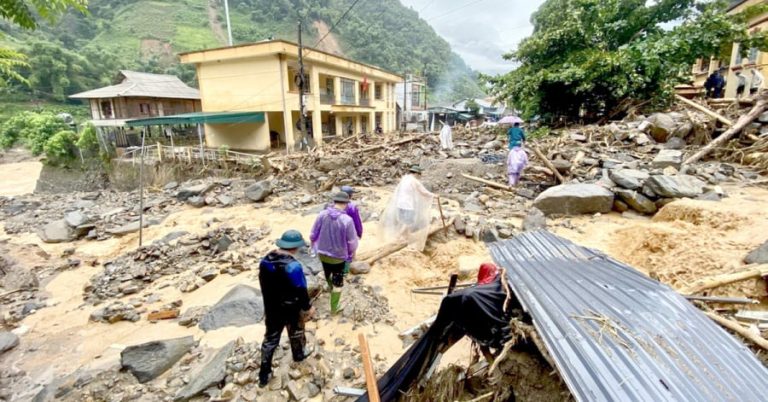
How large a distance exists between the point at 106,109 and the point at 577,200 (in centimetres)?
2805

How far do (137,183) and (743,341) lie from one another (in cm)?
2147

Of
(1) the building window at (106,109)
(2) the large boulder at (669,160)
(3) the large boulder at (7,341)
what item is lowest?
(3) the large boulder at (7,341)

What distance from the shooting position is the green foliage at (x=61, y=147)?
19578 millimetres

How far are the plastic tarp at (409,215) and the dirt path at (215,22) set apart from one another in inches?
2320

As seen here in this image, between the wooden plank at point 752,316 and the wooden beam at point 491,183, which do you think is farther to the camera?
the wooden beam at point 491,183

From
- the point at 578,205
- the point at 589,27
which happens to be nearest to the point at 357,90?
the point at 589,27

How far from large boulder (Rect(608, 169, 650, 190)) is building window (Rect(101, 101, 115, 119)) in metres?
28.0

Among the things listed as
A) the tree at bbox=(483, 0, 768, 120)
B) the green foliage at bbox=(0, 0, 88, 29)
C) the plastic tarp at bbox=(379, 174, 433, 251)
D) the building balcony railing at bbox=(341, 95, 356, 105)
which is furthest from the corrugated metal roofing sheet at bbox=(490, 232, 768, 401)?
the building balcony railing at bbox=(341, 95, 356, 105)

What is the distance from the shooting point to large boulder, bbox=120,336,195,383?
3482 millimetres

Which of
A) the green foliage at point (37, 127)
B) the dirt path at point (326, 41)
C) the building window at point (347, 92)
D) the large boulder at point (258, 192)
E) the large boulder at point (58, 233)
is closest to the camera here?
the large boulder at point (58, 233)

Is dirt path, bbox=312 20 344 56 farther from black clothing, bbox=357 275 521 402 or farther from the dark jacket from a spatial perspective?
black clothing, bbox=357 275 521 402

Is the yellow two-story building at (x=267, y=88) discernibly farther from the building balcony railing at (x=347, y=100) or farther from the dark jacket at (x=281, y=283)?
the dark jacket at (x=281, y=283)

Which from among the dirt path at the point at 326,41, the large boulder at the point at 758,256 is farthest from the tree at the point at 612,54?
the dirt path at the point at 326,41

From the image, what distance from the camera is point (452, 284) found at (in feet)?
8.79
